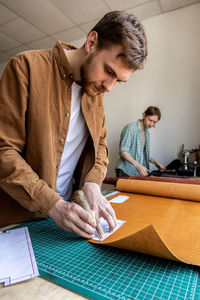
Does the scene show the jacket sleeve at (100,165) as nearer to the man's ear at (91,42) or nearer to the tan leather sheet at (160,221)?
the tan leather sheet at (160,221)

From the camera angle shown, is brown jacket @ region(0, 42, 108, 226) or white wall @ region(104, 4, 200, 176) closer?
brown jacket @ region(0, 42, 108, 226)

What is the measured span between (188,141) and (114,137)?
1.35 m

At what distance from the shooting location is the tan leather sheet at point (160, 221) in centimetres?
62

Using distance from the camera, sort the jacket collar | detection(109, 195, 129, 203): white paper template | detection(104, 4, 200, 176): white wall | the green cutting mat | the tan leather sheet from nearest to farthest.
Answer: the green cutting mat
the tan leather sheet
the jacket collar
detection(109, 195, 129, 203): white paper template
detection(104, 4, 200, 176): white wall

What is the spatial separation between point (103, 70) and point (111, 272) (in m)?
0.79

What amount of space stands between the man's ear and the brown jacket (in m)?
0.12

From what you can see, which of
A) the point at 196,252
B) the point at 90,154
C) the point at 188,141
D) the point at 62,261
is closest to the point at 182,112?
the point at 188,141

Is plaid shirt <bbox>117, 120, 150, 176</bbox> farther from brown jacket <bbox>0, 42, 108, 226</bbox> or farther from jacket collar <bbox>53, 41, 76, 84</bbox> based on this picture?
jacket collar <bbox>53, 41, 76, 84</bbox>

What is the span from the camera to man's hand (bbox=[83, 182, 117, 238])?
0.82m

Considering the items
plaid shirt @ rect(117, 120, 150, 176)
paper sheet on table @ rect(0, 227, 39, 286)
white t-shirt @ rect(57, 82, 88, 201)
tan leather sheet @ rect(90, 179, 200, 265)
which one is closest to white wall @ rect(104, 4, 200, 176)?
plaid shirt @ rect(117, 120, 150, 176)

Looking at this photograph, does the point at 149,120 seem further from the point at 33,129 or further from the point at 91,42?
the point at 33,129

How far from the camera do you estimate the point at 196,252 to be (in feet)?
2.19

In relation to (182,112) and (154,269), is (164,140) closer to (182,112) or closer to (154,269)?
(182,112)

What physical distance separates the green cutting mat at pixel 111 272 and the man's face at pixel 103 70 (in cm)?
69
